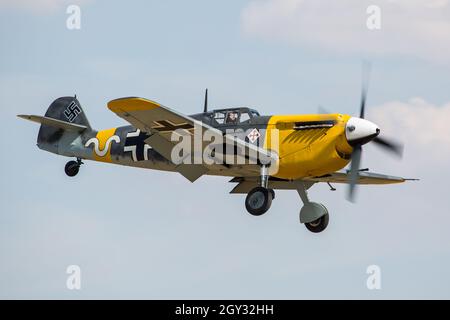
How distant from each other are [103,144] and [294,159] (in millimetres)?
4750

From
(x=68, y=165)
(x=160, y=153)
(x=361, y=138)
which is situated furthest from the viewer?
(x=68, y=165)

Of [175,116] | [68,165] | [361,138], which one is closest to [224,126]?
[175,116]

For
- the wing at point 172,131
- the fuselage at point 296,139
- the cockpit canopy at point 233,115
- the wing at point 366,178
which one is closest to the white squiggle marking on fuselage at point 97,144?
the fuselage at point 296,139

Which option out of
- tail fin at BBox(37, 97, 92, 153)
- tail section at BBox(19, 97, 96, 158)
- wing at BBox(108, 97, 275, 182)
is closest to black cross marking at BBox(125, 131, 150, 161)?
wing at BBox(108, 97, 275, 182)

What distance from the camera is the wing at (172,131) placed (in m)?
20.9

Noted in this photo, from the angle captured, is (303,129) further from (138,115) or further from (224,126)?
(138,115)

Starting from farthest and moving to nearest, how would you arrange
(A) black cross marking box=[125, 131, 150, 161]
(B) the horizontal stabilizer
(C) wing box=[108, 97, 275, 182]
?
(B) the horizontal stabilizer < (A) black cross marking box=[125, 131, 150, 161] < (C) wing box=[108, 97, 275, 182]

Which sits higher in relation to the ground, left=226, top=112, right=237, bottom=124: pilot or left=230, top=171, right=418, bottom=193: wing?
left=226, top=112, right=237, bottom=124: pilot

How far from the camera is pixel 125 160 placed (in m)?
23.7

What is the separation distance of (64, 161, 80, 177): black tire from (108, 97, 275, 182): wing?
2.81 metres

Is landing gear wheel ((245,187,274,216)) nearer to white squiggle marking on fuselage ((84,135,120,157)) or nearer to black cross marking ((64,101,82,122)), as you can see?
white squiggle marking on fuselage ((84,135,120,157))

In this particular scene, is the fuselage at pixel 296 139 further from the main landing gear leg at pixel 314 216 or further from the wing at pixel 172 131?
the main landing gear leg at pixel 314 216

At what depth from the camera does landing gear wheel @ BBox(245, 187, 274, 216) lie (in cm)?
2120

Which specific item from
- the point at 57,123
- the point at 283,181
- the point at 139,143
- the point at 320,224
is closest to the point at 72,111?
the point at 57,123
